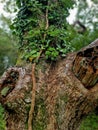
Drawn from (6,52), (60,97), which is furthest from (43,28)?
(6,52)

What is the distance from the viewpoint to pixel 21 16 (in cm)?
436

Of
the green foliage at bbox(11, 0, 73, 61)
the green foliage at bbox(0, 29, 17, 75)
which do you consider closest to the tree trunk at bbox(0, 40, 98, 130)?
the green foliage at bbox(11, 0, 73, 61)

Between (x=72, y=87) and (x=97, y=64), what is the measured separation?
390 mm

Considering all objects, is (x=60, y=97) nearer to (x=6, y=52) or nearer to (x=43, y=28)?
(x=43, y=28)

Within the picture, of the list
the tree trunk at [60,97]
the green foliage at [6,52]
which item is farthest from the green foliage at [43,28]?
the green foliage at [6,52]

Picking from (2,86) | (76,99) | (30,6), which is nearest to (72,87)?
(76,99)

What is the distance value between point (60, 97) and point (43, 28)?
119 cm

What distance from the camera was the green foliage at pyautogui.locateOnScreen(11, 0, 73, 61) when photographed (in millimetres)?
3615

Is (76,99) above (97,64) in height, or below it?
below

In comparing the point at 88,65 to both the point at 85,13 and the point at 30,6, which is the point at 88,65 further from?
the point at 85,13

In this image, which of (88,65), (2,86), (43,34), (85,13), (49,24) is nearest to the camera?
(88,65)

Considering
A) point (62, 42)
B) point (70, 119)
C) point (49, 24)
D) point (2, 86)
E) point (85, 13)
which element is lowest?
point (70, 119)

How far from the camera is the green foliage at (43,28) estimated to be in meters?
3.62

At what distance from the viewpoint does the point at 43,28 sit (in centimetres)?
385
